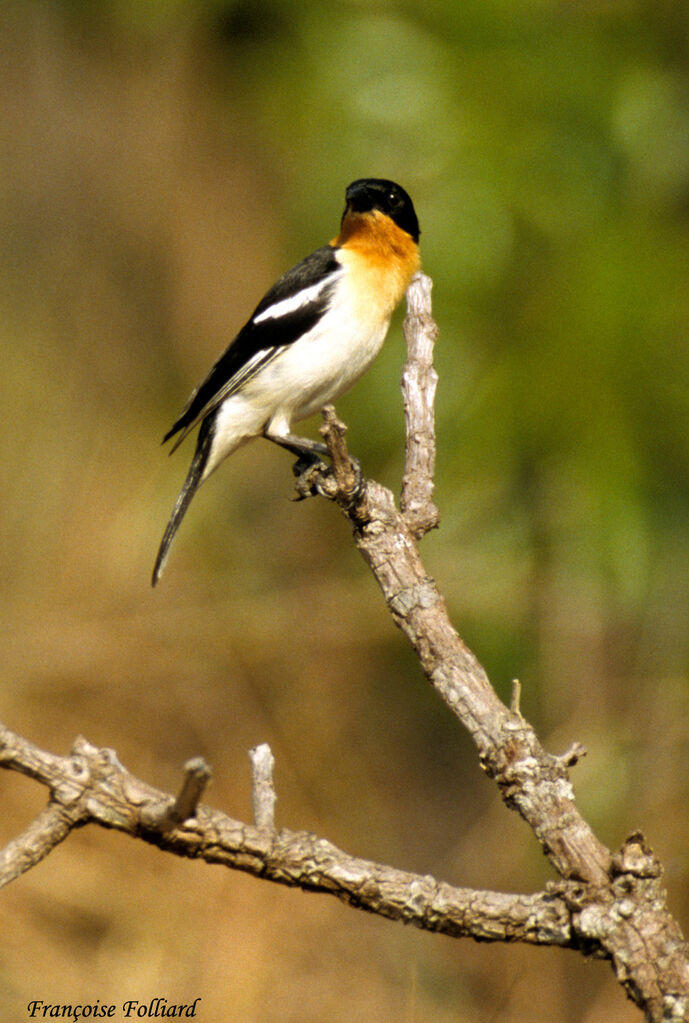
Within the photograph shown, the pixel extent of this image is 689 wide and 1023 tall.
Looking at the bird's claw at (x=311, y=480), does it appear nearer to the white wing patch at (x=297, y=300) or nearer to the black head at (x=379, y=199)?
the white wing patch at (x=297, y=300)

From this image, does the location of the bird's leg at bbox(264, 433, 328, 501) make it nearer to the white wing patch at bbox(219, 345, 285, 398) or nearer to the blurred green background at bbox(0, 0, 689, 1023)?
the white wing patch at bbox(219, 345, 285, 398)

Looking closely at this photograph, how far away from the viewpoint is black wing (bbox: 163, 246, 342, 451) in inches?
151

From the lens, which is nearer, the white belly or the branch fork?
the branch fork

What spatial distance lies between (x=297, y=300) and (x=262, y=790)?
2218 millimetres

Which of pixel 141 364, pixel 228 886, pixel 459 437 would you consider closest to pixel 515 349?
pixel 459 437

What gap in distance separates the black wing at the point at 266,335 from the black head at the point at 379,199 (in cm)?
25

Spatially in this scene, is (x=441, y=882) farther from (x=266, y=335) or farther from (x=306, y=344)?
(x=266, y=335)

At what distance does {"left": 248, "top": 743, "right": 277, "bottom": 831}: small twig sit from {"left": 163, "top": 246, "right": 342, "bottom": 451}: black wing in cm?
182

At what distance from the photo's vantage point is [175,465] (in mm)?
6086

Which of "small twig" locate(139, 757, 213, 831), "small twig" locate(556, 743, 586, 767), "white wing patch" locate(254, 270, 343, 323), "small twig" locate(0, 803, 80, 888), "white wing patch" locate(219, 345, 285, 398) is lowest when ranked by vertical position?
"small twig" locate(0, 803, 80, 888)

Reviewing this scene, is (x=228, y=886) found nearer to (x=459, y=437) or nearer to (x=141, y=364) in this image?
(x=459, y=437)

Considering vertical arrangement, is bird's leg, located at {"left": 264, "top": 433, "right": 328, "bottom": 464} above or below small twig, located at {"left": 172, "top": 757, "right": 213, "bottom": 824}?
above

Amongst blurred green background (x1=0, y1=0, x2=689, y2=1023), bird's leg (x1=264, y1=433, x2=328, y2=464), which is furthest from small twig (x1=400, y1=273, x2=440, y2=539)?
blurred green background (x1=0, y1=0, x2=689, y2=1023)

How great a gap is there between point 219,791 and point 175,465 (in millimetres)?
1844
